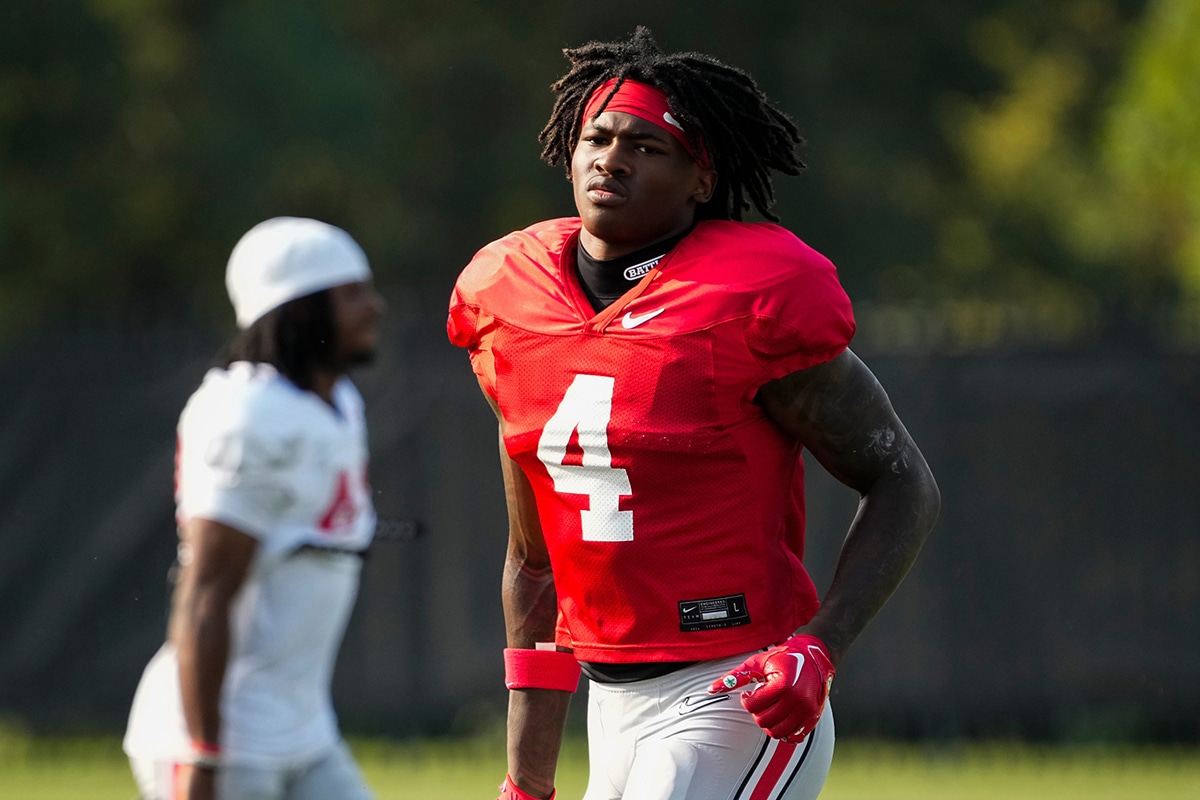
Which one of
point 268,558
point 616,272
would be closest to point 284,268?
point 268,558

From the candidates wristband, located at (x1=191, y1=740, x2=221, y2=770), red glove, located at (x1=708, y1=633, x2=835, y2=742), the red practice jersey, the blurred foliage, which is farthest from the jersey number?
the blurred foliage

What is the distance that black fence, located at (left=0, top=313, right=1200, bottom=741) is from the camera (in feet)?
30.3

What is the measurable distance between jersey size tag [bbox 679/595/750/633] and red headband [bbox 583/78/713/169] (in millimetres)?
938

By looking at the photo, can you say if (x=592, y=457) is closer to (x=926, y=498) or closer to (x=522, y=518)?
(x=522, y=518)

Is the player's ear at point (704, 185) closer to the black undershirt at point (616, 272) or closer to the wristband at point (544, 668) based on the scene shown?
the black undershirt at point (616, 272)

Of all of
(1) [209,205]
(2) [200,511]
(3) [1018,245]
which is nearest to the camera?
(2) [200,511]

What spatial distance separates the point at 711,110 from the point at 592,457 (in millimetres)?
814

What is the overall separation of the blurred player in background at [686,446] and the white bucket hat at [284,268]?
575 mm

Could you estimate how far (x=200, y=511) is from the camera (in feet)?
12.2

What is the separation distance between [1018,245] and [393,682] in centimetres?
1899

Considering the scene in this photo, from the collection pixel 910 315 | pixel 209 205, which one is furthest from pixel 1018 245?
pixel 910 315

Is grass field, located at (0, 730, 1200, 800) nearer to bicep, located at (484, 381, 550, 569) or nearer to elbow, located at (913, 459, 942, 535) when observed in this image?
bicep, located at (484, 381, 550, 569)

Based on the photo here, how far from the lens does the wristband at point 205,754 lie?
3684 mm

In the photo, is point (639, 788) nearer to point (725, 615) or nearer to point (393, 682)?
point (725, 615)
